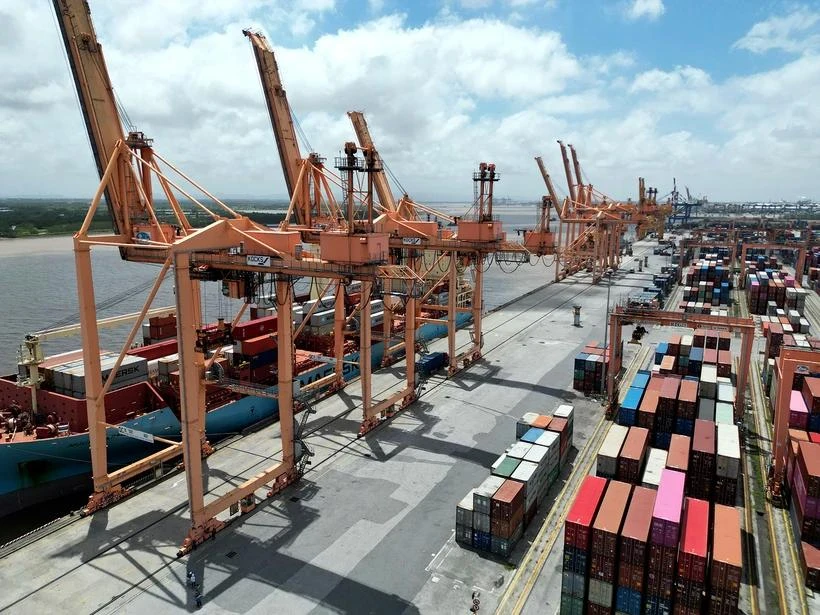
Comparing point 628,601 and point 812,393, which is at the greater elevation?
point 812,393

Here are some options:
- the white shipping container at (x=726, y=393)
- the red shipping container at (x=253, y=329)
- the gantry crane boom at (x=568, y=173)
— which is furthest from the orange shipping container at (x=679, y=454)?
the gantry crane boom at (x=568, y=173)

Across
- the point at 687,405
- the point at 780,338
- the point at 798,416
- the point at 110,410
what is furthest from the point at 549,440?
the point at 780,338

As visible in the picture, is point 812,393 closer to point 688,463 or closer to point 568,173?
point 688,463

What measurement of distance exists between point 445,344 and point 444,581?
32.2 m

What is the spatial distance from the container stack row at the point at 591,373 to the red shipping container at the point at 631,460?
12963mm

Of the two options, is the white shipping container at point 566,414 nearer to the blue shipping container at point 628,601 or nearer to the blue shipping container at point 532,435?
the blue shipping container at point 532,435

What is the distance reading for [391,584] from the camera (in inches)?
715

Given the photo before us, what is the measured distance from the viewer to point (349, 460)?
26969 mm

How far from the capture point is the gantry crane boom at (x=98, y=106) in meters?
22.5

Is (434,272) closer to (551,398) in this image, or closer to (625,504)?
(551,398)

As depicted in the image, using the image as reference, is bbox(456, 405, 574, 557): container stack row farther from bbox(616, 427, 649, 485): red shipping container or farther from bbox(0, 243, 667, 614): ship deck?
bbox(616, 427, 649, 485): red shipping container

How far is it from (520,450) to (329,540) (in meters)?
8.67

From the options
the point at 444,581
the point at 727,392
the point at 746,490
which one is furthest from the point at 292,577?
the point at 727,392

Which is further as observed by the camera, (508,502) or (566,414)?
(566,414)
